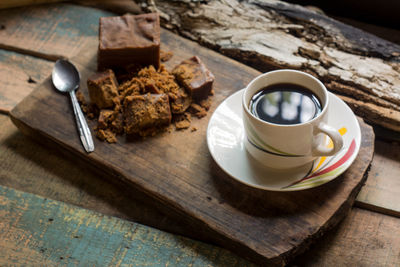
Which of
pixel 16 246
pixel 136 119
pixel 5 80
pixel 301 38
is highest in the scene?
pixel 301 38

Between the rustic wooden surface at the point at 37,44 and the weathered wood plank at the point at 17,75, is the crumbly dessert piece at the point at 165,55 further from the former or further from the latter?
the weathered wood plank at the point at 17,75

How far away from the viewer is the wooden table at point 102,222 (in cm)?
135

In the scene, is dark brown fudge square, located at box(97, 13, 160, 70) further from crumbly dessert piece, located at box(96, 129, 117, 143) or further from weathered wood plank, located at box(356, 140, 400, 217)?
weathered wood plank, located at box(356, 140, 400, 217)

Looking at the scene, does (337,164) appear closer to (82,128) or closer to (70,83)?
(82,128)

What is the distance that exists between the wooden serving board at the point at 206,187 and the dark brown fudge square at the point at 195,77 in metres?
0.07

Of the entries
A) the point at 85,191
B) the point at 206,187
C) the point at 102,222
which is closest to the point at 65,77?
the point at 85,191

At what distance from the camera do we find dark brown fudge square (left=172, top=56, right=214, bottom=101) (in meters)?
1.55

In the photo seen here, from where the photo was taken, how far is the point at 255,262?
131cm

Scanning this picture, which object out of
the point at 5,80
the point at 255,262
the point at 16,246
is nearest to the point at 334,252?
the point at 255,262

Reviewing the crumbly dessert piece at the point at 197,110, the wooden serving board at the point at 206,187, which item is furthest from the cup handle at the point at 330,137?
the crumbly dessert piece at the point at 197,110

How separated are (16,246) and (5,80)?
0.77 meters

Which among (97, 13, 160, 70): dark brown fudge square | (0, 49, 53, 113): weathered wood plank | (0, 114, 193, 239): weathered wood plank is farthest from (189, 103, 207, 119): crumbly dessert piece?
(0, 49, 53, 113): weathered wood plank

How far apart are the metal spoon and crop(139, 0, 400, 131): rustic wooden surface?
457 mm

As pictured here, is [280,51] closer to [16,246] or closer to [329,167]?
[329,167]
